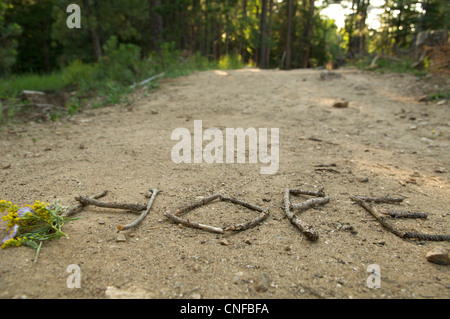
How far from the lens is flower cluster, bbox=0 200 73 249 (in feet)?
5.35

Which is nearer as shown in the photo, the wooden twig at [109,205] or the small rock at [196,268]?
the small rock at [196,268]

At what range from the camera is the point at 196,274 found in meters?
1.54

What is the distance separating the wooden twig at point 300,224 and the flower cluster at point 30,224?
1362 mm

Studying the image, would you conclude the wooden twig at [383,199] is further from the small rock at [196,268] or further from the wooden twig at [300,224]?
the small rock at [196,268]

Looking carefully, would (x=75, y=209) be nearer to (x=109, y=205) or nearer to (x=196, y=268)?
(x=109, y=205)

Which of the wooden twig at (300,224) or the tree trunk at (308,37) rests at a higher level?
the tree trunk at (308,37)

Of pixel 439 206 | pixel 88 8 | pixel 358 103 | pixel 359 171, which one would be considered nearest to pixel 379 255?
pixel 439 206

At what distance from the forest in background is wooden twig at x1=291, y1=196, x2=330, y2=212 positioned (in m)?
4.54

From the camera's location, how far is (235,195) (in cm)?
242

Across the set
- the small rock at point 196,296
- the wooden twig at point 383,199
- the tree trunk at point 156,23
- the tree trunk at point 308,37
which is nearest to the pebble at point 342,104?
the wooden twig at point 383,199

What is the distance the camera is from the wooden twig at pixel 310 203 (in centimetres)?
217

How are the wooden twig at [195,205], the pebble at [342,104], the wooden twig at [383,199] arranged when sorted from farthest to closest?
the pebble at [342,104]
the wooden twig at [383,199]
the wooden twig at [195,205]

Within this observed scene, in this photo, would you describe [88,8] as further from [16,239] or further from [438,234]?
[438,234]

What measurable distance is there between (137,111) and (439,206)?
4445 mm
